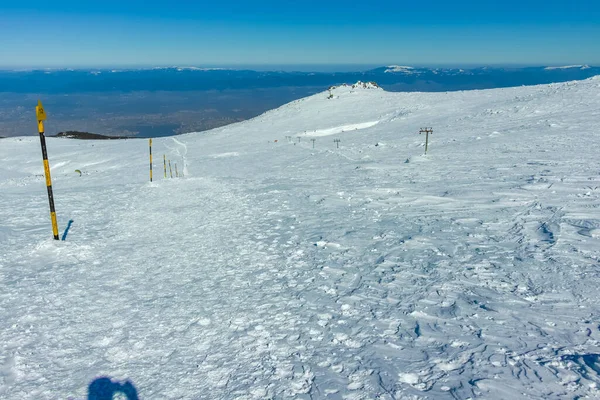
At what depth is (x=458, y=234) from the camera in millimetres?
9445

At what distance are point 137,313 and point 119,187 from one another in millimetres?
12590

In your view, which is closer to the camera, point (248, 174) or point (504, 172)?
point (504, 172)

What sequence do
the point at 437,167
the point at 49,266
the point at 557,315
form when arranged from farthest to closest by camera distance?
the point at 437,167, the point at 49,266, the point at 557,315

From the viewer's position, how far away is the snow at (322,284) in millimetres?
5004

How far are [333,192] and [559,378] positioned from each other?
10504 mm

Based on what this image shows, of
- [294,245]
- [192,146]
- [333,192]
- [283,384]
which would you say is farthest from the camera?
[192,146]

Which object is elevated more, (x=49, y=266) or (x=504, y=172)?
(x=504, y=172)

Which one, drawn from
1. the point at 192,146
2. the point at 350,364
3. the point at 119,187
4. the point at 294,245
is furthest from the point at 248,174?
the point at 192,146

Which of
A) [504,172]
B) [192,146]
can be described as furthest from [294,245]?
[192,146]

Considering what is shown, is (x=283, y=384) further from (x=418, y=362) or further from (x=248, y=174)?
(x=248, y=174)

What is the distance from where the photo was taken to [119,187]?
707 inches

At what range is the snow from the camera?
5.00 metres

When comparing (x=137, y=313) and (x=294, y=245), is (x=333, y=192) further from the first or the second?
(x=137, y=313)

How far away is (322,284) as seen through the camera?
7.57 metres
